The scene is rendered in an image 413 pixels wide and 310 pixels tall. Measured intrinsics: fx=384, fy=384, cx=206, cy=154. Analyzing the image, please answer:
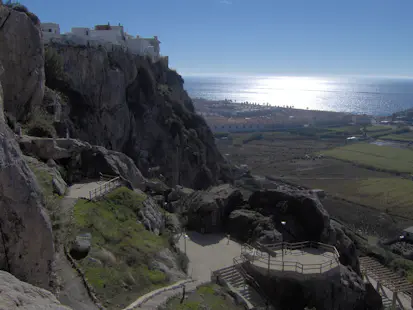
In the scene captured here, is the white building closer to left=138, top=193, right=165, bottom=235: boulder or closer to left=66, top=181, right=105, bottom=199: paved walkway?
left=66, top=181, right=105, bottom=199: paved walkway

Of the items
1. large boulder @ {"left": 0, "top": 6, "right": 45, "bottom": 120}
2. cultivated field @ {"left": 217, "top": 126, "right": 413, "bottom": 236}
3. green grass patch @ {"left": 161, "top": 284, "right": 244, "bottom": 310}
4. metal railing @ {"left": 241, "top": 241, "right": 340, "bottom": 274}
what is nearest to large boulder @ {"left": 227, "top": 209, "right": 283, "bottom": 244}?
metal railing @ {"left": 241, "top": 241, "right": 340, "bottom": 274}

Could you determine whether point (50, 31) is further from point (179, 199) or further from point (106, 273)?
point (106, 273)

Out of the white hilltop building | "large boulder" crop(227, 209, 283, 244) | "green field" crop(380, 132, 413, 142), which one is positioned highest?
the white hilltop building

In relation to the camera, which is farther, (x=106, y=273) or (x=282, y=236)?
(x=282, y=236)

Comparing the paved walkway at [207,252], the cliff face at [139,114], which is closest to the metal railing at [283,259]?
the paved walkway at [207,252]

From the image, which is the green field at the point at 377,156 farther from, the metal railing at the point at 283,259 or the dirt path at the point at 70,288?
the dirt path at the point at 70,288

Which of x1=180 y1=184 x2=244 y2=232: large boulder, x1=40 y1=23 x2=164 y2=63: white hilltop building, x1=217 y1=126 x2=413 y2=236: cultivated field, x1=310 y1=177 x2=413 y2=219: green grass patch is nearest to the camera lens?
x1=180 y1=184 x2=244 y2=232: large boulder

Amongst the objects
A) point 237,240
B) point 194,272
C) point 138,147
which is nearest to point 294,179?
point 138,147
